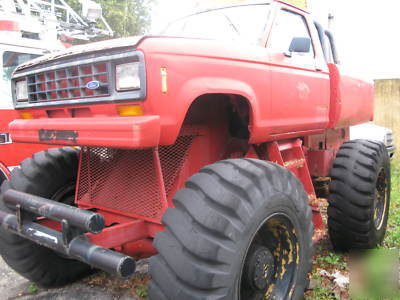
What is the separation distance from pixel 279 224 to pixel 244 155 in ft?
2.74

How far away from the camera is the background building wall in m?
9.90

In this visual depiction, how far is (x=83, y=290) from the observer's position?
3.37 meters

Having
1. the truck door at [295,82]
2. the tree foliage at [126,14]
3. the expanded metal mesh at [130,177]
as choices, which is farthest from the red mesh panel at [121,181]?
the tree foliage at [126,14]

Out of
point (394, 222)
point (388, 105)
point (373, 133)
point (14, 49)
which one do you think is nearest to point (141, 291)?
point (394, 222)

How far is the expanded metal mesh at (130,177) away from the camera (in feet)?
8.93

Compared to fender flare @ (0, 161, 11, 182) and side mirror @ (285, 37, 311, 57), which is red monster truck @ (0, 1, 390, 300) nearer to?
side mirror @ (285, 37, 311, 57)

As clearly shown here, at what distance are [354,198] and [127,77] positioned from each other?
247cm

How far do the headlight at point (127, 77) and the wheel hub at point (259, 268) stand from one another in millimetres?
1225

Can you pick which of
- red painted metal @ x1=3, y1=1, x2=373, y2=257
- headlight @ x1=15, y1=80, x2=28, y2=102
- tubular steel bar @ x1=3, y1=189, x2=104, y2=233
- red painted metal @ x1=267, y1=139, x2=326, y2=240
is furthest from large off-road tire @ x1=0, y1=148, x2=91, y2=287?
red painted metal @ x1=267, y1=139, x2=326, y2=240

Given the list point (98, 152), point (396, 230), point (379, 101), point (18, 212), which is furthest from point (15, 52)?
point (379, 101)

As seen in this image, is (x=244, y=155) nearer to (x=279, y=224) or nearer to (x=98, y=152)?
(x=279, y=224)

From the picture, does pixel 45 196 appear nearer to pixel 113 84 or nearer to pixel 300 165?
pixel 113 84

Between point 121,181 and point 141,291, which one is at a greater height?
point 121,181

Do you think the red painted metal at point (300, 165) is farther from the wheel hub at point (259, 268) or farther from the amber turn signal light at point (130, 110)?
the amber turn signal light at point (130, 110)
